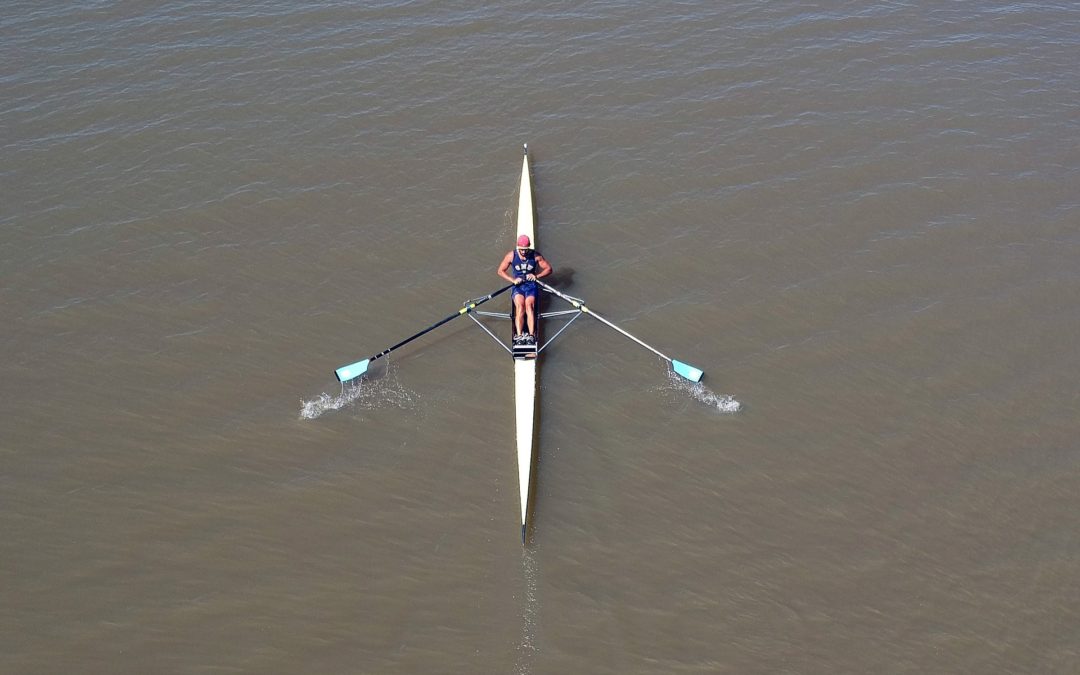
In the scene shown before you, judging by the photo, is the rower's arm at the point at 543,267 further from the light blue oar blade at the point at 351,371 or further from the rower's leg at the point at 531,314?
the light blue oar blade at the point at 351,371

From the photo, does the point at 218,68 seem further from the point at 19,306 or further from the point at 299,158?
the point at 19,306

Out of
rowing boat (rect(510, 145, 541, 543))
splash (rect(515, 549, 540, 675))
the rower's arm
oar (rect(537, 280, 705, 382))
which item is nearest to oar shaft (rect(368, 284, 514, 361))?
rowing boat (rect(510, 145, 541, 543))

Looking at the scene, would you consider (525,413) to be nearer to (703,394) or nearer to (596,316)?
(596,316)

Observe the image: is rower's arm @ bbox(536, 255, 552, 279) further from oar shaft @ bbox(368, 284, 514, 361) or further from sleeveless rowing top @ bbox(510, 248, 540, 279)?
oar shaft @ bbox(368, 284, 514, 361)

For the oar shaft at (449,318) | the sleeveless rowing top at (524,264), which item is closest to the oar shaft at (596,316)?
the sleeveless rowing top at (524,264)

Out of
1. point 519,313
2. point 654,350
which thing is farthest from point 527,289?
point 654,350

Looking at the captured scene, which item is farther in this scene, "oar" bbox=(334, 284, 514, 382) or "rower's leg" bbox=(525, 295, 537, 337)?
"rower's leg" bbox=(525, 295, 537, 337)
